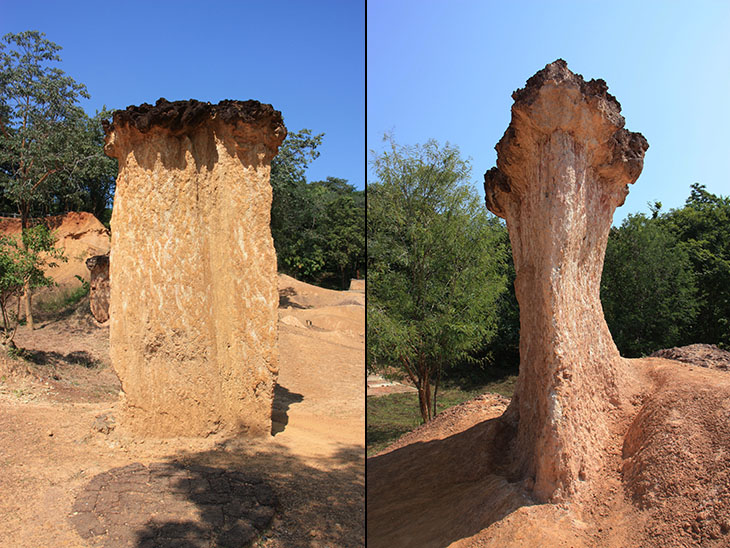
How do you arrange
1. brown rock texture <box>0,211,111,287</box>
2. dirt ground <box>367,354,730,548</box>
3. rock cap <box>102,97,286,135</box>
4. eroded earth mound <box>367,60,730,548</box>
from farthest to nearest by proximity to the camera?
brown rock texture <box>0,211,111,287</box> → rock cap <box>102,97,286,135</box> → eroded earth mound <box>367,60,730,548</box> → dirt ground <box>367,354,730,548</box>

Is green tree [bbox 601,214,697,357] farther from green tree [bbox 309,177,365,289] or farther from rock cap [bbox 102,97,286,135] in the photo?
green tree [bbox 309,177,365,289]

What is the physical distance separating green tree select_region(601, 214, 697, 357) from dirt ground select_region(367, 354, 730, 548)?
11726 millimetres

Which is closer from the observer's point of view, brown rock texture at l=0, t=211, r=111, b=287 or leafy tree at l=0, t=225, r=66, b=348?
leafy tree at l=0, t=225, r=66, b=348

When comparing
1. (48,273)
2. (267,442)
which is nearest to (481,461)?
(267,442)

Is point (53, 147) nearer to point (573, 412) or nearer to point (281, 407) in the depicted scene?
point (281, 407)

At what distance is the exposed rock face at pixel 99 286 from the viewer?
48.6 ft

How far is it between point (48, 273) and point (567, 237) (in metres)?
21.2

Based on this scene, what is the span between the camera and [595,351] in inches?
202

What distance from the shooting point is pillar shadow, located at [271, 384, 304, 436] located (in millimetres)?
8250

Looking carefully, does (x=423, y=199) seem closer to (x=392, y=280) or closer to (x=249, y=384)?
(x=392, y=280)

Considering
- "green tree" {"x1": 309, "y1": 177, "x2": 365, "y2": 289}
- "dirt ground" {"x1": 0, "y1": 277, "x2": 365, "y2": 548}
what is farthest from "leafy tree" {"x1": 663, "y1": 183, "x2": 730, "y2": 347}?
"green tree" {"x1": 309, "y1": 177, "x2": 365, "y2": 289}

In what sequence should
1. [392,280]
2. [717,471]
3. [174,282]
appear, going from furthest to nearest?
1. [392,280]
2. [174,282]
3. [717,471]

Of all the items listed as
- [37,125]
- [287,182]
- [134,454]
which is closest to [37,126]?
[37,125]

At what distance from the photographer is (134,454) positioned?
6344 mm
